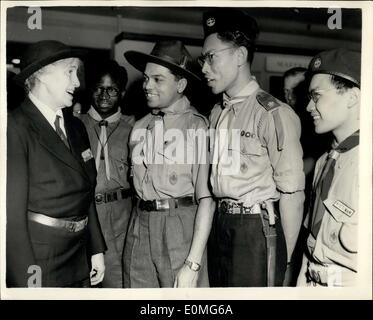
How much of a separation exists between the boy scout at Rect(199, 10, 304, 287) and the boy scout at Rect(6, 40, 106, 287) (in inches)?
16.3

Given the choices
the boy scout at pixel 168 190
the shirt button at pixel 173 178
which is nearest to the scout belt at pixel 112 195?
the boy scout at pixel 168 190

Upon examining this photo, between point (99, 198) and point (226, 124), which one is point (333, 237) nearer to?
point (226, 124)

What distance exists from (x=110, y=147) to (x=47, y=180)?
0.31 metres

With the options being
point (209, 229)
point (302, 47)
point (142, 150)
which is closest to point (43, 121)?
point (142, 150)

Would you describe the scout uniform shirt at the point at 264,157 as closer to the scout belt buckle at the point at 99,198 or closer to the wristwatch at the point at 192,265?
the wristwatch at the point at 192,265

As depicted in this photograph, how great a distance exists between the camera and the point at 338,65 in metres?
1.25

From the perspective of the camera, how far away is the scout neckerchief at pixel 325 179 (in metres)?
1.25

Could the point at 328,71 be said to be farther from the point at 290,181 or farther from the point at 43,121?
the point at 43,121

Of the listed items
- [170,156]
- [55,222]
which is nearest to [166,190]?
[170,156]

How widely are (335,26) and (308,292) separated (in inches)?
33.5

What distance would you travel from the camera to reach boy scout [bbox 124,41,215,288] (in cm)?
133

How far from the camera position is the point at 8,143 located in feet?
4.23

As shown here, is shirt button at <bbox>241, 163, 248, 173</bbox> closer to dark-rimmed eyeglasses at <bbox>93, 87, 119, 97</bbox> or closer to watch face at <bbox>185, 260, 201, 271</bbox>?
watch face at <bbox>185, 260, 201, 271</bbox>

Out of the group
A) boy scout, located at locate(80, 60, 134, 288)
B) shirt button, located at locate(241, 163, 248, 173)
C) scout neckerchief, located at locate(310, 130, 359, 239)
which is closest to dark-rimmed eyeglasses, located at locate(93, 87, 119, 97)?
boy scout, located at locate(80, 60, 134, 288)
